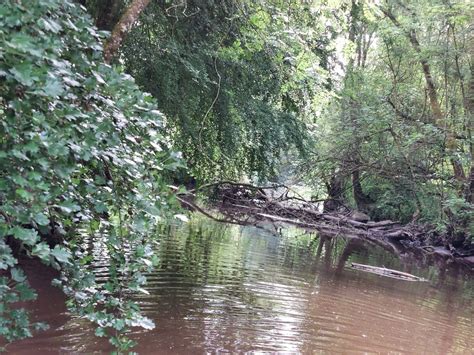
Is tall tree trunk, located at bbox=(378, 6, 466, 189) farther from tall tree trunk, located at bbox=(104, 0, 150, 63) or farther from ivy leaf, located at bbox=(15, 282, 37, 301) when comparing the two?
ivy leaf, located at bbox=(15, 282, 37, 301)

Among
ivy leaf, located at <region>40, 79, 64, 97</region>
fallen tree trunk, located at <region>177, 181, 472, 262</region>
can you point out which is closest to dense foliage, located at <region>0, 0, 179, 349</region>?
ivy leaf, located at <region>40, 79, 64, 97</region>

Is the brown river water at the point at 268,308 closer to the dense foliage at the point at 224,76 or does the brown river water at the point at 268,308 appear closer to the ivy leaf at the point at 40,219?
the dense foliage at the point at 224,76

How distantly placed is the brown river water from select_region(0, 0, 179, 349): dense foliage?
285 cm

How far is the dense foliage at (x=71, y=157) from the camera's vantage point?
77.3 inches

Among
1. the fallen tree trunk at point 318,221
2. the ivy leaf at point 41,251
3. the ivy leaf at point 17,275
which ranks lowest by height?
the ivy leaf at point 17,275

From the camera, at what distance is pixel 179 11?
25.7ft

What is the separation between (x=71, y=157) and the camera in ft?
7.34

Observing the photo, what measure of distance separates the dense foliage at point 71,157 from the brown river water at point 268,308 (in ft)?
9.34

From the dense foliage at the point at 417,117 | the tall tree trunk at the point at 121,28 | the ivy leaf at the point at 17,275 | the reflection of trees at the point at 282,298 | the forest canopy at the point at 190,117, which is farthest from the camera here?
the dense foliage at the point at 417,117

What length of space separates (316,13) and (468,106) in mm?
12133

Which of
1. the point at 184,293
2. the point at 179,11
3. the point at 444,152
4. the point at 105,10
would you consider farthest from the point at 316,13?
the point at 444,152

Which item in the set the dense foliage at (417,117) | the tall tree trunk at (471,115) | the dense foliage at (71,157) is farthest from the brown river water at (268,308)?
the dense foliage at (417,117)

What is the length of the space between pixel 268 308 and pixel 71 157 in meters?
6.00

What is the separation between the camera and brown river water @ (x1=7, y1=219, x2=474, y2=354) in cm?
582
